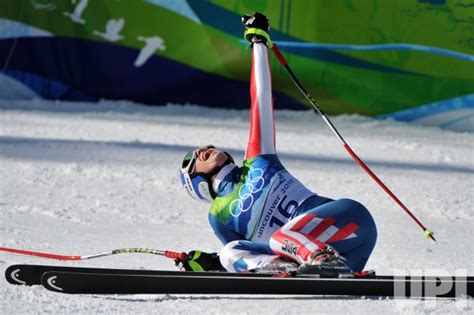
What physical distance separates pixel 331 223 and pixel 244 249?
387 mm

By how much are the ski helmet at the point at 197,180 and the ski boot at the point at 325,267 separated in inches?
32.5

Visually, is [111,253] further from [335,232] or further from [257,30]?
[257,30]

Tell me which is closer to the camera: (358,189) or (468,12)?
(358,189)

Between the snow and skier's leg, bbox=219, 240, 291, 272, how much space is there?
0.26 meters

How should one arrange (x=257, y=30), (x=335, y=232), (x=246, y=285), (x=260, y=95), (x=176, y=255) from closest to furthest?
(x=246, y=285) → (x=335, y=232) → (x=176, y=255) → (x=260, y=95) → (x=257, y=30)

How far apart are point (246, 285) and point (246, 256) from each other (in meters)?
0.39

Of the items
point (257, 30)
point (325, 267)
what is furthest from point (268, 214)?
point (257, 30)

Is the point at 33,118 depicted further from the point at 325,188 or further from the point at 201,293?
the point at 201,293

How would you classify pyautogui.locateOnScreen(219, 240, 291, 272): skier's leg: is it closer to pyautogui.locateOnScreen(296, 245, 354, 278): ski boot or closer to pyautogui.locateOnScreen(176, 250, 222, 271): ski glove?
pyautogui.locateOnScreen(176, 250, 222, 271): ski glove

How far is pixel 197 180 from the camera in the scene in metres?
5.02

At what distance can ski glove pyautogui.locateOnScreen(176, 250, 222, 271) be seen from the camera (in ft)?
15.5

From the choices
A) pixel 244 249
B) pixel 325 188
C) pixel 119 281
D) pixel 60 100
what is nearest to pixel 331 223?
pixel 244 249

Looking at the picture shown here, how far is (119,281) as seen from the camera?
4254mm

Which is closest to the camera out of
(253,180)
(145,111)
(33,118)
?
(253,180)
